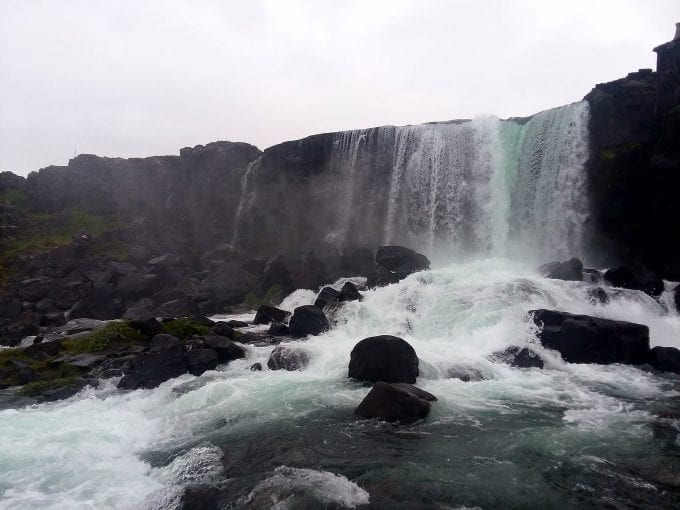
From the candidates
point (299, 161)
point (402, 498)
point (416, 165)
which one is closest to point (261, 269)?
point (299, 161)

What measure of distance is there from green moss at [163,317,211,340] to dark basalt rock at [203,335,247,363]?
3268 mm

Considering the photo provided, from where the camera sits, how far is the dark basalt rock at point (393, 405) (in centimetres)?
1255

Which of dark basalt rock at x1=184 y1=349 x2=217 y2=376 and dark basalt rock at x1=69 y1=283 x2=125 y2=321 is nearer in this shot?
dark basalt rock at x1=184 y1=349 x2=217 y2=376

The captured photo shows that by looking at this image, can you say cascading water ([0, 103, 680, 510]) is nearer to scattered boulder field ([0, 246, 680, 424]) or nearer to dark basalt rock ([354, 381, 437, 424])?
dark basalt rock ([354, 381, 437, 424])

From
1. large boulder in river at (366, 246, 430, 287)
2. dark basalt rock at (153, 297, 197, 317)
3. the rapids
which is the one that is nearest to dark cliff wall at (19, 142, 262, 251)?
dark basalt rock at (153, 297, 197, 317)

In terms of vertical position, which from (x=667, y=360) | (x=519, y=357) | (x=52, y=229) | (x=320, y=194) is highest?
(x=320, y=194)

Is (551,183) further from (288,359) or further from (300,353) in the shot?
(288,359)

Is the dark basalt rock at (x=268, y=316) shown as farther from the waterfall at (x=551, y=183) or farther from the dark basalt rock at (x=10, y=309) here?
the waterfall at (x=551, y=183)

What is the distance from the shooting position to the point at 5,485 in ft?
32.1

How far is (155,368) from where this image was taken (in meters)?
17.6

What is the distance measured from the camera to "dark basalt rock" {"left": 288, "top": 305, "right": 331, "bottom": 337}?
81.1 ft

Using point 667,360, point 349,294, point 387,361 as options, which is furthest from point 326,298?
point 667,360

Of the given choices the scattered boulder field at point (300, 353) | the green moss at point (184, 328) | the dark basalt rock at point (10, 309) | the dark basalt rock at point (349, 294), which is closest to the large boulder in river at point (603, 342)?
the scattered boulder field at point (300, 353)

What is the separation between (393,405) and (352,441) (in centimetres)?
191
